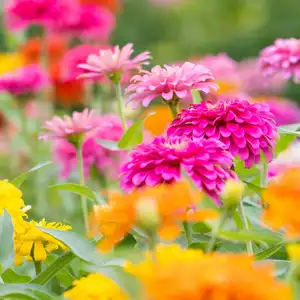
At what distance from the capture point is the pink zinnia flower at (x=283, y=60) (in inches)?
50.1

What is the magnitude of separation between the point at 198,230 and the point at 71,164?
2.60ft

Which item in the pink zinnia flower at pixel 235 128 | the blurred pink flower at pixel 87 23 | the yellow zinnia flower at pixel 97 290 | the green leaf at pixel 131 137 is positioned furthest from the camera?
the blurred pink flower at pixel 87 23

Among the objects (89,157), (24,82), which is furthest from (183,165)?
(24,82)

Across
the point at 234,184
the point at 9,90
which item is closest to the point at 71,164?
the point at 9,90

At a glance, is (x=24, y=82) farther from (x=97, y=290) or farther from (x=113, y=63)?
A: (x=97, y=290)

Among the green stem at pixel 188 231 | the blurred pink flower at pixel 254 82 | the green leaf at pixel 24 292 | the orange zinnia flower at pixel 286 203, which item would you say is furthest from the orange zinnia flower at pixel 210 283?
the blurred pink flower at pixel 254 82

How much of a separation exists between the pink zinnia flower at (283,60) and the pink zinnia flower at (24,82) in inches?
31.1

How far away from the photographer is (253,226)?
90 centimetres

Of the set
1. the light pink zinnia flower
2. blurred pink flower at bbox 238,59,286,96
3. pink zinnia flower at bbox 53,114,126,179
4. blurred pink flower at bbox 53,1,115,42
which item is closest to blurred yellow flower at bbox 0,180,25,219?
the light pink zinnia flower

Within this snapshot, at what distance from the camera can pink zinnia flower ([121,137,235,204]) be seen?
0.72 m

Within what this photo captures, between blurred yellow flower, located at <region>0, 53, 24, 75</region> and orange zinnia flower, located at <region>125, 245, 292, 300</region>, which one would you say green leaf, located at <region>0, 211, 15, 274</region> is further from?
blurred yellow flower, located at <region>0, 53, 24, 75</region>

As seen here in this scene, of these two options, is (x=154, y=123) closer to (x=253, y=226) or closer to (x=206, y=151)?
(x=253, y=226)

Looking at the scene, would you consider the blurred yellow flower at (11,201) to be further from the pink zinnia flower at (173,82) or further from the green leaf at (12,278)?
the pink zinnia flower at (173,82)

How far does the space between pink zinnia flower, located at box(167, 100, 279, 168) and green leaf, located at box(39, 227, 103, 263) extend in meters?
0.15
